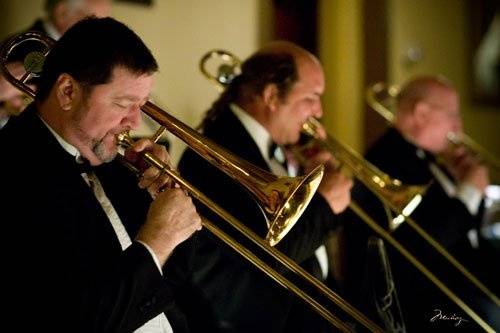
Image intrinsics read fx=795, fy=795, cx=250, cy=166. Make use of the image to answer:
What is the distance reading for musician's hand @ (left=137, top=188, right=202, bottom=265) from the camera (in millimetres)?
1636

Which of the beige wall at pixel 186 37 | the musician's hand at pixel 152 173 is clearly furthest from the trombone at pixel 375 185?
the musician's hand at pixel 152 173

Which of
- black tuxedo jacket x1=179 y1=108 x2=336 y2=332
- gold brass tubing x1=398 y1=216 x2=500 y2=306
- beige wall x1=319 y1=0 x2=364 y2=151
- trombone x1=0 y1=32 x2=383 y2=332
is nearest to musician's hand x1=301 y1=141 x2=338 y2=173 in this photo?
black tuxedo jacket x1=179 y1=108 x2=336 y2=332

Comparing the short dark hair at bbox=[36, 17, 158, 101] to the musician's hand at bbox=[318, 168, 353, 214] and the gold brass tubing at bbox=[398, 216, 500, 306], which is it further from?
the gold brass tubing at bbox=[398, 216, 500, 306]

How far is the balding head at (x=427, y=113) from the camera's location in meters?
3.49

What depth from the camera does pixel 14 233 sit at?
1550 millimetres

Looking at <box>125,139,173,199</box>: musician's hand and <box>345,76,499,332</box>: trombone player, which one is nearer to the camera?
<box>125,139,173,199</box>: musician's hand

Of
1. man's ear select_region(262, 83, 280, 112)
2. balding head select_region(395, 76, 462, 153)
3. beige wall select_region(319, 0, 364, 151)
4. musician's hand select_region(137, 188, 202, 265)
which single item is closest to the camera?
musician's hand select_region(137, 188, 202, 265)

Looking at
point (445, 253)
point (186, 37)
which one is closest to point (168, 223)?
point (445, 253)

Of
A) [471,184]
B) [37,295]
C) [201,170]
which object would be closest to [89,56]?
[37,295]

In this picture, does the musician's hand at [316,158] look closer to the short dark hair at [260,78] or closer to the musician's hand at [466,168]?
the short dark hair at [260,78]

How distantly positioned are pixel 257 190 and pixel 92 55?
528mm

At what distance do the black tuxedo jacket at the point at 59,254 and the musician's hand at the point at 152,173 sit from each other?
15 cm

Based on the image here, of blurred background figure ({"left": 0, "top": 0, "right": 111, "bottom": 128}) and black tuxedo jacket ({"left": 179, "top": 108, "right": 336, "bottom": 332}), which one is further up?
blurred background figure ({"left": 0, "top": 0, "right": 111, "bottom": 128})

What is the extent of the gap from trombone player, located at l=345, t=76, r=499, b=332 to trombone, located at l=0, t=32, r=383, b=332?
0.68 metres
